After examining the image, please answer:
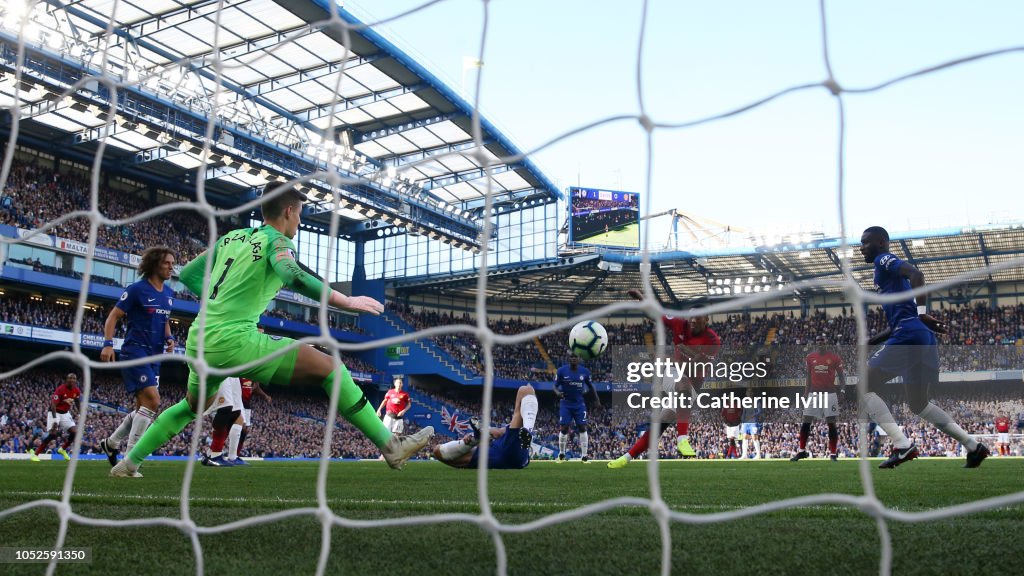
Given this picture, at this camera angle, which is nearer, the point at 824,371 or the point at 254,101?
the point at 824,371

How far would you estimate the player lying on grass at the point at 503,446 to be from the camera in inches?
239

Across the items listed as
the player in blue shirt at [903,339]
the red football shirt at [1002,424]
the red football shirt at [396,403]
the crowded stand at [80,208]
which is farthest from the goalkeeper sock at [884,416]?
the crowded stand at [80,208]

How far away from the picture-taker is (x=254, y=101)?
1097 inches

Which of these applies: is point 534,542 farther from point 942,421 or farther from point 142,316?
point 142,316

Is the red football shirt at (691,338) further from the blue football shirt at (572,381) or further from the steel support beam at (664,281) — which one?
the steel support beam at (664,281)

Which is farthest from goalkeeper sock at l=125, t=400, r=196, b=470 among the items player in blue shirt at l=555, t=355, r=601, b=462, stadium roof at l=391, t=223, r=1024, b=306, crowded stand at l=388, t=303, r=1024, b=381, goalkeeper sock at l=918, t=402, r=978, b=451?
crowded stand at l=388, t=303, r=1024, b=381

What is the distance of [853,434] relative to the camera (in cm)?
2889

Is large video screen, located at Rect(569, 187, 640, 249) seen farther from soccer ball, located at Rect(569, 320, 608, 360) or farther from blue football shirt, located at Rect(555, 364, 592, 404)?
soccer ball, located at Rect(569, 320, 608, 360)

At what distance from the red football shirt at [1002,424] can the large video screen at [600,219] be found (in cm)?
1513

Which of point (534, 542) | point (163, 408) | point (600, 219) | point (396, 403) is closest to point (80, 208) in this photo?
point (163, 408)

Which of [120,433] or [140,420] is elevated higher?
[140,420]

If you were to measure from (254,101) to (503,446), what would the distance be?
2411 cm

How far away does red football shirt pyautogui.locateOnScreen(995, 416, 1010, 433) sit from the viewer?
26078mm

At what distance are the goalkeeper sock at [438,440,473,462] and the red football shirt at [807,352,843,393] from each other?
730 centimetres
